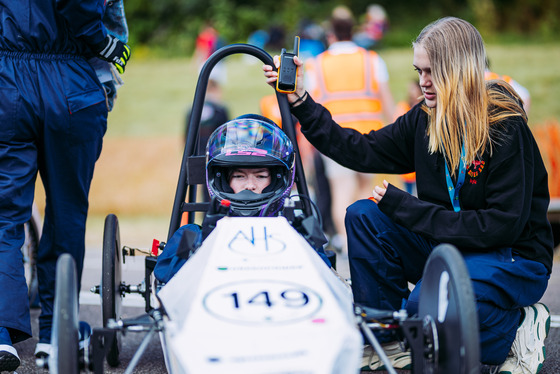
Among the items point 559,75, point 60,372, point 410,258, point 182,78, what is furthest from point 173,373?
point 182,78

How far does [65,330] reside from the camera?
2580mm

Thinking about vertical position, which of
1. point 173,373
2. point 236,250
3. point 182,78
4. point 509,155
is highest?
point 509,155

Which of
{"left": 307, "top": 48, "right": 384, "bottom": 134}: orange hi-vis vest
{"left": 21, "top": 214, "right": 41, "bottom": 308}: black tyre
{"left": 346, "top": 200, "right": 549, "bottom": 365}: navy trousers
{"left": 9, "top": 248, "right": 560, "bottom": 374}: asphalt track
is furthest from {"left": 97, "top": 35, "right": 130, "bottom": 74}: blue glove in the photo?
{"left": 307, "top": 48, "right": 384, "bottom": 134}: orange hi-vis vest

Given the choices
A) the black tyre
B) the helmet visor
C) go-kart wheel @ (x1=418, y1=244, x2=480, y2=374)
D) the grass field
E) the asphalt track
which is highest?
the helmet visor

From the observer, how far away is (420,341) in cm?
282

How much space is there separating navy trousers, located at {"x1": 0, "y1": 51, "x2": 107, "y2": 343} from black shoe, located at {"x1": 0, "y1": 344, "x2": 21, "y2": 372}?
14 centimetres

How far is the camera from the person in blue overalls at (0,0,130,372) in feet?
12.0

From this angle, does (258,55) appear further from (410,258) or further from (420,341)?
(420,341)

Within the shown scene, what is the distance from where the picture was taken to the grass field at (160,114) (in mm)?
11305

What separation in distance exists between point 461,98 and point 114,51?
1.91m

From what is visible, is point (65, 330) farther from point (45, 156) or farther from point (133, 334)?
point (133, 334)

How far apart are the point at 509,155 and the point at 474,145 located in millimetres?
169

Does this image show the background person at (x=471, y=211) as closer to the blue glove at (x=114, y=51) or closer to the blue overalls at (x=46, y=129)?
the blue glove at (x=114, y=51)

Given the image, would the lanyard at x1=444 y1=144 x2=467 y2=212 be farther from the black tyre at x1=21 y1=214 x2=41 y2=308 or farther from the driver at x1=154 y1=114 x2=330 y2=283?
the black tyre at x1=21 y1=214 x2=41 y2=308
